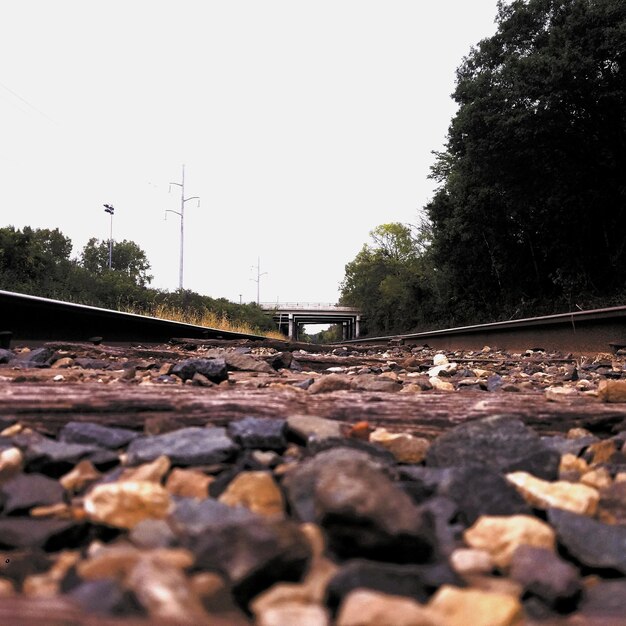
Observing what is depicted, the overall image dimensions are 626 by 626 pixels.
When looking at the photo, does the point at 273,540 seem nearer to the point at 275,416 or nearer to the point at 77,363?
the point at 275,416

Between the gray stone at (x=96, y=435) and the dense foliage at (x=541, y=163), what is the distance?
18190 mm

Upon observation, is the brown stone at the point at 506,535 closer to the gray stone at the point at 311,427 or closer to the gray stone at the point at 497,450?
the gray stone at the point at 497,450

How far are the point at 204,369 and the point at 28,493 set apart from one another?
1.96 m

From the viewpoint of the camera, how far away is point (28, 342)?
5102mm

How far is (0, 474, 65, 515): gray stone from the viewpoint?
3.41 feet

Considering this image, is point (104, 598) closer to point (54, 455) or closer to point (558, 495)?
point (54, 455)

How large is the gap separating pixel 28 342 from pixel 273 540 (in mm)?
4947

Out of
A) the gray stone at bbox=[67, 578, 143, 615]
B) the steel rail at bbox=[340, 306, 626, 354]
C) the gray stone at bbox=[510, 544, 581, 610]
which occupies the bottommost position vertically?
the gray stone at bbox=[510, 544, 581, 610]

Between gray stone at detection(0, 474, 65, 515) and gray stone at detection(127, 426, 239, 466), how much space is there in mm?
198

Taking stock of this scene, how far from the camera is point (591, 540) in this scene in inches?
38.3

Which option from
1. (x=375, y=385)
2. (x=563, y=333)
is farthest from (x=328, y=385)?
(x=563, y=333)

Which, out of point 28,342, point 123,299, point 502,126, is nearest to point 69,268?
point 123,299

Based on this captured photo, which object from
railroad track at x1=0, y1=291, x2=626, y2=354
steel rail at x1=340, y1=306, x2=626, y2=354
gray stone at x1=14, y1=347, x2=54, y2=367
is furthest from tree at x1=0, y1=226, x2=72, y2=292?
gray stone at x1=14, y1=347, x2=54, y2=367

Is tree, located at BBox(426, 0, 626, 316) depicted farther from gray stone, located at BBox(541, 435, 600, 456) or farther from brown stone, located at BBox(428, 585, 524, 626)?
brown stone, located at BBox(428, 585, 524, 626)
